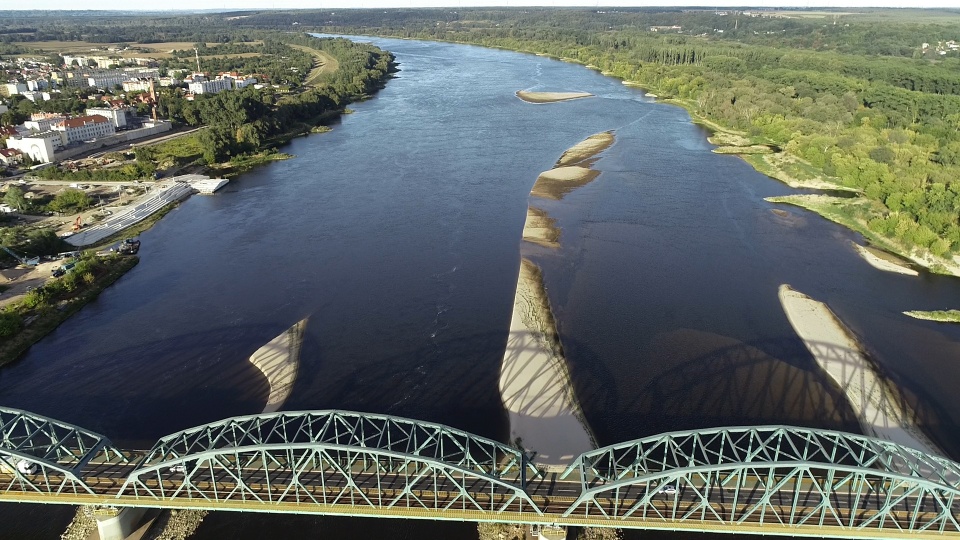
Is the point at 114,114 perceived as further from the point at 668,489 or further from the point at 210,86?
the point at 668,489

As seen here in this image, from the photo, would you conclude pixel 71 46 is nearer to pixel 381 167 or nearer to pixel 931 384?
pixel 381 167

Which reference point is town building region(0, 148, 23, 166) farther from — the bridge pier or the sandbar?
the sandbar

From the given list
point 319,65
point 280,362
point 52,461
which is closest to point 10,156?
point 280,362

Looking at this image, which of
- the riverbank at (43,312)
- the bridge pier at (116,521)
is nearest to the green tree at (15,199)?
the riverbank at (43,312)

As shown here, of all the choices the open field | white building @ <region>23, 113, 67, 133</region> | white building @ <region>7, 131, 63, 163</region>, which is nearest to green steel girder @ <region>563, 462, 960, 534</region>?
white building @ <region>7, 131, 63, 163</region>

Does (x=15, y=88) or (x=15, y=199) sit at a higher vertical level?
(x=15, y=88)

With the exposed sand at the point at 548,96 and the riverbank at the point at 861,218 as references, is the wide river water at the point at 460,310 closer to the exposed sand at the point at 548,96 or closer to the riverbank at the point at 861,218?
the riverbank at the point at 861,218

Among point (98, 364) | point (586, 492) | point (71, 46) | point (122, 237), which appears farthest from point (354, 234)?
point (71, 46)
